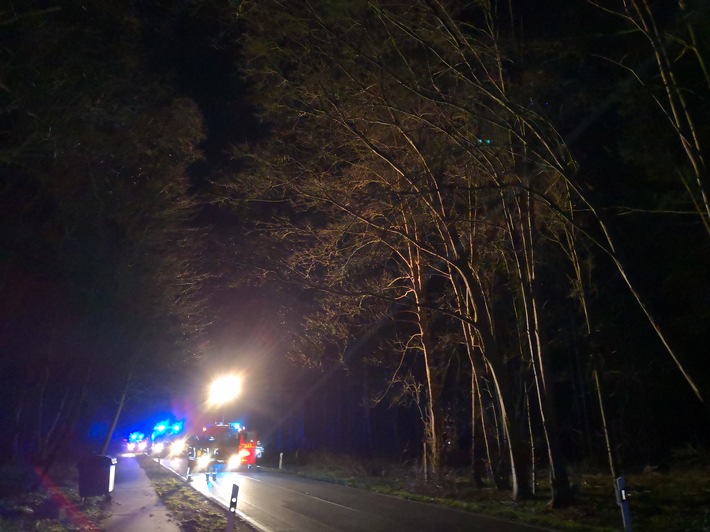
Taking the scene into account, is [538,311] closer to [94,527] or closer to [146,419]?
[94,527]

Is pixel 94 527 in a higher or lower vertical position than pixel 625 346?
lower

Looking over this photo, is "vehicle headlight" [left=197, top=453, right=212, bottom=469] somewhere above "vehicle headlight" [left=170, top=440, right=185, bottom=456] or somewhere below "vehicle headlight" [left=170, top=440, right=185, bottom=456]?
below

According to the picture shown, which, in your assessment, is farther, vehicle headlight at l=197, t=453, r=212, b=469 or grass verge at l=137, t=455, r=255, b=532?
vehicle headlight at l=197, t=453, r=212, b=469

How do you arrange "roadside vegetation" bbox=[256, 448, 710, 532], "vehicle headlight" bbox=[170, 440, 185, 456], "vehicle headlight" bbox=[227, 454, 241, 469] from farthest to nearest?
1. "vehicle headlight" bbox=[170, 440, 185, 456]
2. "vehicle headlight" bbox=[227, 454, 241, 469]
3. "roadside vegetation" bbox=[256, 448, 710, 532]

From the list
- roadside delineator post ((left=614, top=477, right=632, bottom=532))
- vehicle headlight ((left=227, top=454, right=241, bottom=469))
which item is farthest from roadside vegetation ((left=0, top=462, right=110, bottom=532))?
vehicle headlight ((left=227, top=454, right=241, bottom=469))

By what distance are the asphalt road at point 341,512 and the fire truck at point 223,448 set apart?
35.9 feet

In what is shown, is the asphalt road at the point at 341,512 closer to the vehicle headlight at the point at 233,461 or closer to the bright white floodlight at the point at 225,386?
the vehicle headlight at the point at 233,461

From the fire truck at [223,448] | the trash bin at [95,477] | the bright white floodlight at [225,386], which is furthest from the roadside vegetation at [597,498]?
the bright white floodlight at [225,386]

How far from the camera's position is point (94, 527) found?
12195 millimetres

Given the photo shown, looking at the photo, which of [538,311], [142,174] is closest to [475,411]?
[538,311]

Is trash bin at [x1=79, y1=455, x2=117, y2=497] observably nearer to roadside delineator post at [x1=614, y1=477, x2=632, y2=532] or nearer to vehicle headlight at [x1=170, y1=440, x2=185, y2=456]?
roadside delineator post at [x1=614, y1=477, x2=632, y2=532]

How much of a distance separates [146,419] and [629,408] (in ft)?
201

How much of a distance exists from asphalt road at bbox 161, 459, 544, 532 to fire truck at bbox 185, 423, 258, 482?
35.9ft

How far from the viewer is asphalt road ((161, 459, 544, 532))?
43.0ft
